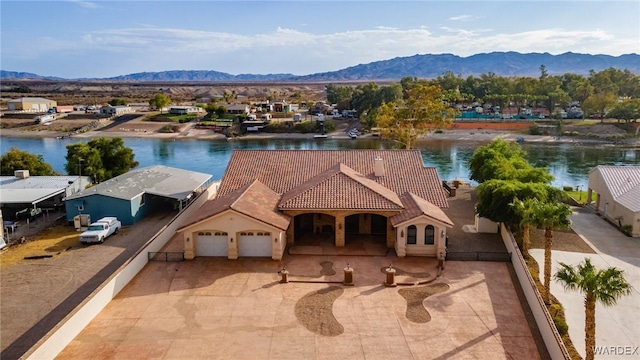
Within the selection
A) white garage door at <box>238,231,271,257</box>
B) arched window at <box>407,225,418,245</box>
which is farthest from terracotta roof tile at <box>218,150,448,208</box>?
white garage door at <box>238,231,271,257</box>

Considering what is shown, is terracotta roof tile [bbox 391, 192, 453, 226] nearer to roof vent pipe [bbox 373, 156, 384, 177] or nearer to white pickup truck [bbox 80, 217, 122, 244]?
roof vent pipe [bbox 373, 156, 384, 177]

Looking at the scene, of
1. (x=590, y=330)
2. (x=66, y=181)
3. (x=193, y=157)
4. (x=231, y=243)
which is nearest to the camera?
(x=590, y=330)

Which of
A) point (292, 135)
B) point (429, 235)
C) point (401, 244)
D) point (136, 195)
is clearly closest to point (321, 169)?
point (401, 244)

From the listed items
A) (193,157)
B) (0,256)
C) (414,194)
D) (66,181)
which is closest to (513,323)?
(414,194)

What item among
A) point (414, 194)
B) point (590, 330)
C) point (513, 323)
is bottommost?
point (513, 323)

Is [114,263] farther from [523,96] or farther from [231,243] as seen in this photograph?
[523,96]

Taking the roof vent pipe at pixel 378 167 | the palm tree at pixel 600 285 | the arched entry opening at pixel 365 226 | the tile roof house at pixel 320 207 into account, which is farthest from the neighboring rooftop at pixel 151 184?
the palm tree at pixel 600 285

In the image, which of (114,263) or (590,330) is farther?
(114,263)
